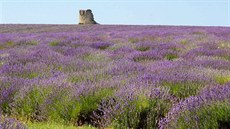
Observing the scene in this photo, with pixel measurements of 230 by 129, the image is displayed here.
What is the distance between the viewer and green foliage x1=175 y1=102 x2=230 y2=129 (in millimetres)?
3332

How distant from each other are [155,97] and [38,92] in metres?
1.49

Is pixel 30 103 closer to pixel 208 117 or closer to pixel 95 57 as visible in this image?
pixel 208 117

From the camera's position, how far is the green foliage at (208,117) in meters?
3.33

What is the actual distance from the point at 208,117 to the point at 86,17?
126 ft

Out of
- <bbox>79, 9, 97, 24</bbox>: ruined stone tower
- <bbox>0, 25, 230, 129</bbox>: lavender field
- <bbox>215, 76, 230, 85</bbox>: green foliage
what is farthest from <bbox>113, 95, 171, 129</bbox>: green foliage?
<bbox>79, 9, 97, 24</bbox>: ruined stone tower

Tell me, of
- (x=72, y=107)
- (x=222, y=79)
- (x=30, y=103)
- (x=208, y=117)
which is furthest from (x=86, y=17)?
(x=208, y=117)

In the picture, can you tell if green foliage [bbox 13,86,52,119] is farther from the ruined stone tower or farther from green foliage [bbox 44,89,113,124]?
the ruined stone tower

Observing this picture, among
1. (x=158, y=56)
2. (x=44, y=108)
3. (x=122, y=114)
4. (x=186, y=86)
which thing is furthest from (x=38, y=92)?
(x=158, y=56)

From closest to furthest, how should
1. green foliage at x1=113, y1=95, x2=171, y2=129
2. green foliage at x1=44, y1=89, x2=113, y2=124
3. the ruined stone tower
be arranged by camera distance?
green foliage at x1=113, y1=95, x2=171, y2=129
green foliage at x1=44, y1=89, x2=113, y2=124
the ruined stone tower

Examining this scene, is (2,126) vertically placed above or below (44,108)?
above

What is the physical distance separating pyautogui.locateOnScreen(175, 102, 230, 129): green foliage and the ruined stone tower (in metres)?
37.9

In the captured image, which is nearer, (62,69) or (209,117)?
(209,117)

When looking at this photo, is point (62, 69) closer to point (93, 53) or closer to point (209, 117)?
point (93, 53)

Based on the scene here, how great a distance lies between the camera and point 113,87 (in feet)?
15.6
